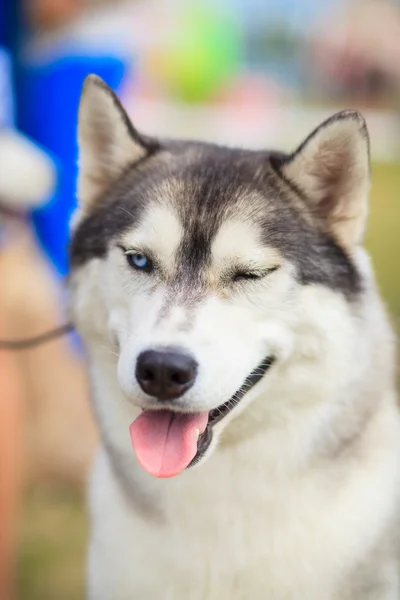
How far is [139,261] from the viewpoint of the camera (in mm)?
1672

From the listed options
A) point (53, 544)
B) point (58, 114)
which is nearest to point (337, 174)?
point (53, 544)

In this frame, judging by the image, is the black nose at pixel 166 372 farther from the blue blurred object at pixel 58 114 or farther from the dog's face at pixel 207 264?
the blue blurred object at pixel 58 114

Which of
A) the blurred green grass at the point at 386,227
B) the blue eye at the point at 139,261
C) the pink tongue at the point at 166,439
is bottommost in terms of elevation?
the blurred green grass at the point at 386,227

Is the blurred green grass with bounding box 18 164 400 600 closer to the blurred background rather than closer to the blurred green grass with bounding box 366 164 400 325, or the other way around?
the blurred background

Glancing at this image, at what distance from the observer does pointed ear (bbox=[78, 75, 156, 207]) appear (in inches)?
67.1

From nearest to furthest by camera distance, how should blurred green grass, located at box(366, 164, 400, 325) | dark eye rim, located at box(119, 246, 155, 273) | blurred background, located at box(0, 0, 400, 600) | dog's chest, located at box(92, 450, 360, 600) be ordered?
dark eye rim, located at box(119, 246, 155, 273), dog's chest, located at box(92, 450, 360, 600), blurred background, located at box(0, 0, 400, 600), blurred green grass, located at box(366, 164, 400, 325)

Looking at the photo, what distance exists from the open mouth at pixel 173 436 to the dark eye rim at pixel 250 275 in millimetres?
214

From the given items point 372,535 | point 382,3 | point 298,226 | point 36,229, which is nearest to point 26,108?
point 36,229

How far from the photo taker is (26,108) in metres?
4.41

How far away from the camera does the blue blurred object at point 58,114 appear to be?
372 centimetres

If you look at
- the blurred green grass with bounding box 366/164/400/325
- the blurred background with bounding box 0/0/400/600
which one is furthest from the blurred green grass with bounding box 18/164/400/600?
the blurred green grass with bounding box 366/164/400/325

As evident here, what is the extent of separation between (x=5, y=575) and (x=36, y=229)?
6.64 feet

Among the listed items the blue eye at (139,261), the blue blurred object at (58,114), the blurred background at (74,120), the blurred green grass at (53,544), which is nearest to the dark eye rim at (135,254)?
the blue eye at (139,261)

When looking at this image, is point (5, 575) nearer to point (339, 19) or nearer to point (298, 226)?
point (298, 226)
